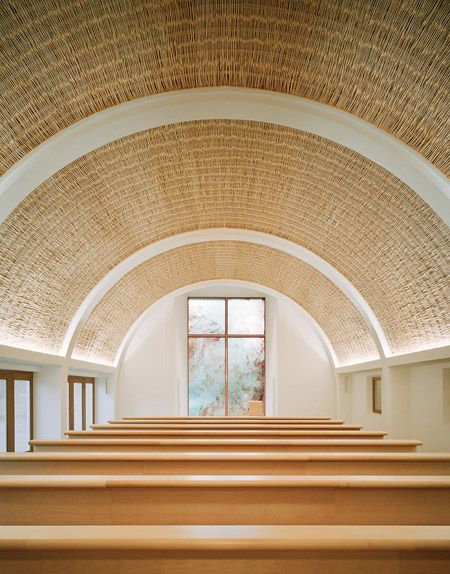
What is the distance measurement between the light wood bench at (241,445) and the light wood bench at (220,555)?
10.1 ft

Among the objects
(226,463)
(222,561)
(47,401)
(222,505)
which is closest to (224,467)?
(226,463)

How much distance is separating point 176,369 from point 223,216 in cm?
694

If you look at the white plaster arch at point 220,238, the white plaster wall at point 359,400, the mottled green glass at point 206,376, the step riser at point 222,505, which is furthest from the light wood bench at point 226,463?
the mottled green glass at point 206,376

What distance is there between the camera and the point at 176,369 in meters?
15.4

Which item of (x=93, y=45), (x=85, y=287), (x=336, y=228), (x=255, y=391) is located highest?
(x=93, y=45)

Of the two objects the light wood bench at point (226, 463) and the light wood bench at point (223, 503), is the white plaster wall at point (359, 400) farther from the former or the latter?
the light wood bench at point (223, 503)

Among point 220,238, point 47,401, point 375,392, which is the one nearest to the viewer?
point 47,401

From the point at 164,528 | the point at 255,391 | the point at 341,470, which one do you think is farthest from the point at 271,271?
the point at 164,528

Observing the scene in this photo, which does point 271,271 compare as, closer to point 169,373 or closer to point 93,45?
point 169,373

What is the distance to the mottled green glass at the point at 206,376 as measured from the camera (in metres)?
16.6

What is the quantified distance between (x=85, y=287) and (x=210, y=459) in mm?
5044

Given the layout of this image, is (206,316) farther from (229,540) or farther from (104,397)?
(229,540)

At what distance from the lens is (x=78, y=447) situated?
6.02 meters

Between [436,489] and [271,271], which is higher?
[271,271]
